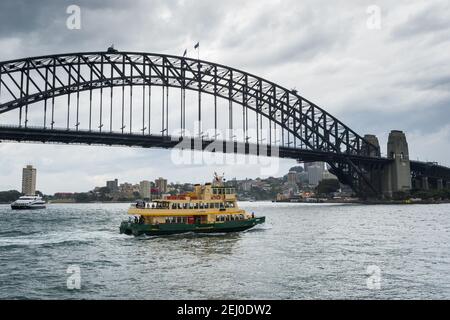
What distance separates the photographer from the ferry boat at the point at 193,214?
145ft

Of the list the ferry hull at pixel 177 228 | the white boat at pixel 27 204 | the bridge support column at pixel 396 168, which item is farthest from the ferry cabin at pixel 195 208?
the bridge support column at pixel 396 168

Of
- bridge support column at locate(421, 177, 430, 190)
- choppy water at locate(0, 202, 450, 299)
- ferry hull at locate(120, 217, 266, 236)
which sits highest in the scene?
bridge support column at locate(421, 177, 430, 190)

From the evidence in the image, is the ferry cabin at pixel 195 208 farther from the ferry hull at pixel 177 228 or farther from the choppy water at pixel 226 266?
the choppy water at pixel 226 266

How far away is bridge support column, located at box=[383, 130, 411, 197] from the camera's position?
130875mm

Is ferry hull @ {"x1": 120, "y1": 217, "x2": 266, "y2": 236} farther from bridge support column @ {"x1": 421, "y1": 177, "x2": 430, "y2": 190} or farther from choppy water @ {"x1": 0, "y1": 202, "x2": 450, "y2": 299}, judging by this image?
bridge support column @ {"x1": 421, "y1": 177, "x2": 430, "y2": 190}

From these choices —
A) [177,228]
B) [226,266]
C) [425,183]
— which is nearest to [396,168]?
[425,183]

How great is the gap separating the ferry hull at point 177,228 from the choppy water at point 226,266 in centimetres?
138

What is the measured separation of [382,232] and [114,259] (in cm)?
2979

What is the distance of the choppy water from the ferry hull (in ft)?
4.52

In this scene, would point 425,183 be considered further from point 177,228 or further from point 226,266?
point 226,266

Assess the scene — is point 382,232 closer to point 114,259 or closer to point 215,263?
point 215,263

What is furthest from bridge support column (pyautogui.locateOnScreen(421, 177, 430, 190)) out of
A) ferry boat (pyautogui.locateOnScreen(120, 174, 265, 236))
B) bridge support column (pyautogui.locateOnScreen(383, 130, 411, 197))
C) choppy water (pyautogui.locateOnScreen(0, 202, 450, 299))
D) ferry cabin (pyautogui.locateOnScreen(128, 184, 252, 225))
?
ferry cabin (pyautogui.locateOnScreen(128, 184, 252, 225))

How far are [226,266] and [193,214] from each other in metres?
18.8
